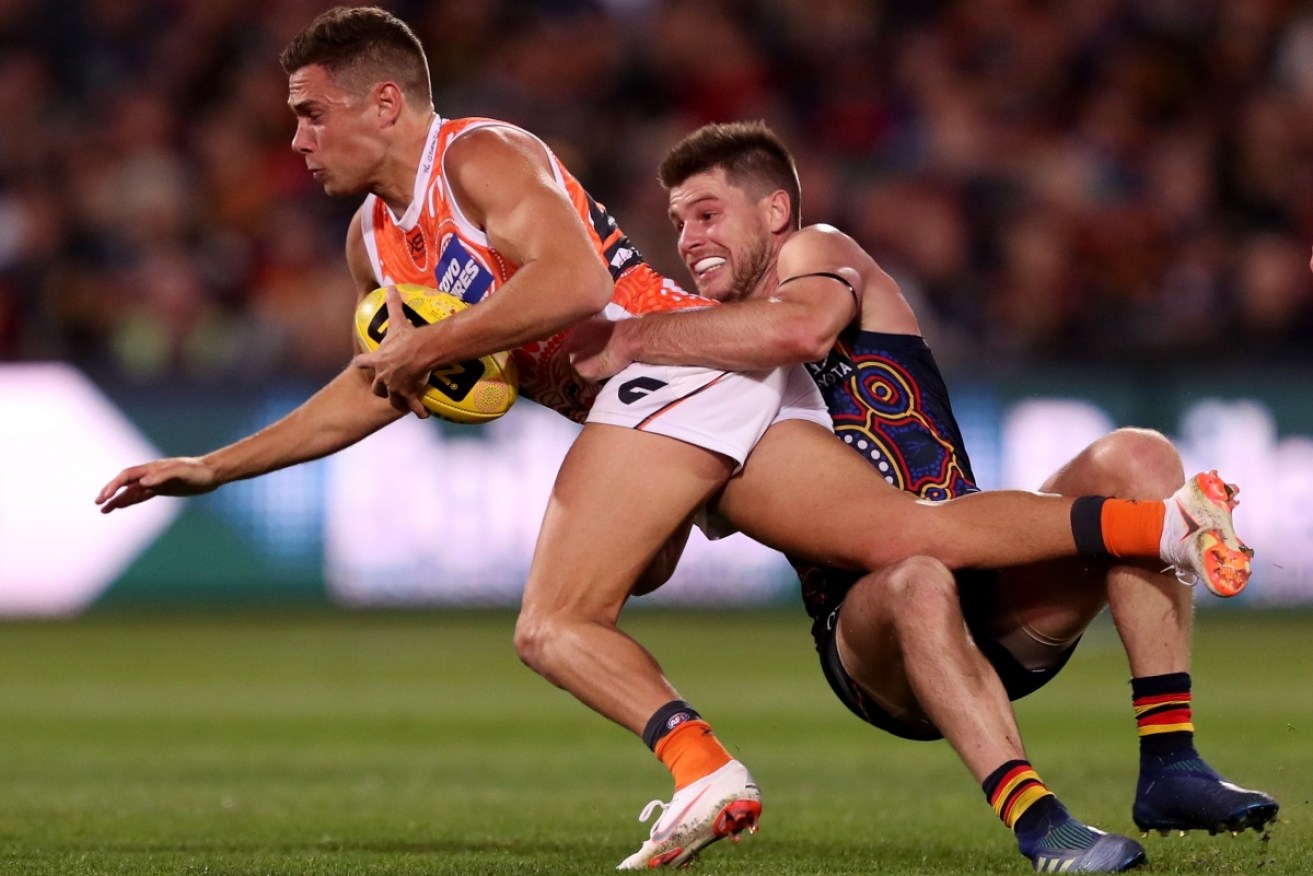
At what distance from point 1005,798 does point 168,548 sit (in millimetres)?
10278

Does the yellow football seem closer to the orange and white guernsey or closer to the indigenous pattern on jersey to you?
the orange and white guernsey

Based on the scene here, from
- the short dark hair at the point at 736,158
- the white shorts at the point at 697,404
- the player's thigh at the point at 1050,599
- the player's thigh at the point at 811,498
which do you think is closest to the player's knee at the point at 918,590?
the player's thigh at the point at 811,498

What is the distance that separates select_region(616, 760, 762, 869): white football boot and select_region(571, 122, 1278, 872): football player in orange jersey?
1.65 feet

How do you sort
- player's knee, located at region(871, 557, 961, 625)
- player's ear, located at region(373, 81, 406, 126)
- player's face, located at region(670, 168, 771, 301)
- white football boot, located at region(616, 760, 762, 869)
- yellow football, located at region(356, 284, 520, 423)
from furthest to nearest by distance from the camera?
player's face, located at region(670, 168, 771, 301) → player's ear, located at region(373, 81, 406, 126) → yellow football, located at region(356, 284, 520, 423) → player's knee, located at region(871, 557, 961, 625) → white football boot, located at region(616, 760, 762, 869)

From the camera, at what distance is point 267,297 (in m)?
15.3

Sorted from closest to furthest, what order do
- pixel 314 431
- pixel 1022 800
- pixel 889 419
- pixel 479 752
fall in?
pixel 1022 800 < pixel 889 419 < pixel 314 431 < pixel 479 752

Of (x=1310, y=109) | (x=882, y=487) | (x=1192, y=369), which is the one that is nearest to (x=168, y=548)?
(x=1192, y=369)

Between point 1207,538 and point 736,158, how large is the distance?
1.72 metres

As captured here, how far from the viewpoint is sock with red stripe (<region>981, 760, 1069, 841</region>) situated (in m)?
4.93

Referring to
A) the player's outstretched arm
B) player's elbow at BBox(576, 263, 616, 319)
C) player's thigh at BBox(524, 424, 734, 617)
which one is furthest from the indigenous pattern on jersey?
the player's outstretched arm

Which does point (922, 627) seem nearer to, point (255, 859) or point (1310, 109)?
point (255, 859)

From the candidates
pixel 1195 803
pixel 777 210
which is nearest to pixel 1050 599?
pixel 1195 803

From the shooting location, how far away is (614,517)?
535 cm

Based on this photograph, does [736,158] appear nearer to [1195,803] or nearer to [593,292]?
[593,292]
